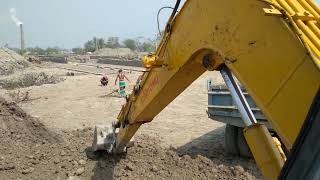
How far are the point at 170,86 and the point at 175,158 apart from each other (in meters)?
2.67

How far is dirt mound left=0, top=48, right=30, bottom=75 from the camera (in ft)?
105

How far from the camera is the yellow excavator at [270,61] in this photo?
1.78 m

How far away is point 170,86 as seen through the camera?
385 cm

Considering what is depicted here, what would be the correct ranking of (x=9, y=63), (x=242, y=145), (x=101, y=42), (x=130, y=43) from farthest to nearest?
(x=130, y=43)
(x=101, y=42)
(x=9, y=63)
(x=242, y=145)

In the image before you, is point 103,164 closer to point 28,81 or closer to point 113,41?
point 28,81

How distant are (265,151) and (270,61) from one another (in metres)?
0.54

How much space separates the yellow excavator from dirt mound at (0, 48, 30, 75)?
3003 centimetres

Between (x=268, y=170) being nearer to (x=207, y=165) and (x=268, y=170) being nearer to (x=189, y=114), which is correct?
(x=207, y=165)

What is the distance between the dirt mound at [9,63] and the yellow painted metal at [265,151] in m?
30.6

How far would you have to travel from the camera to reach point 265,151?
2.39 meters

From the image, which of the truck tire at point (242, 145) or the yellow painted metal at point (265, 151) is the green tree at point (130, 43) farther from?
the yellow painted metal at point (265, 151)

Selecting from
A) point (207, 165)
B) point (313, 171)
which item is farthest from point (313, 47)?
point (207, 165)

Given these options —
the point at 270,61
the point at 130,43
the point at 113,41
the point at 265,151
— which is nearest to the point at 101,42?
the point at 113,41

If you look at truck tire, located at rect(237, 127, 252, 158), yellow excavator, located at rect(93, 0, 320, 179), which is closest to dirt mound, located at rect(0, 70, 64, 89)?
truck tire, located at rect(237, 127, 252, 158)
